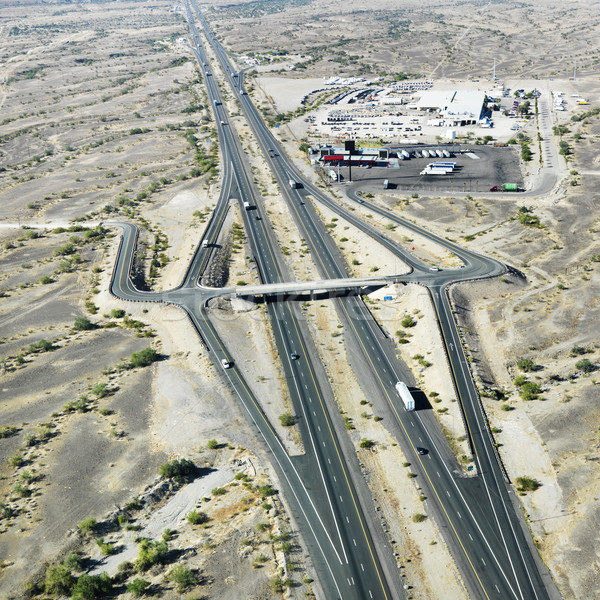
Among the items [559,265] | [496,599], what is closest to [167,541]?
[496,599]

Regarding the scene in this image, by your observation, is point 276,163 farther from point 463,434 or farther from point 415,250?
point 463,434

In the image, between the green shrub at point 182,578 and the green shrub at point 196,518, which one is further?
the green shrub at point 196,518

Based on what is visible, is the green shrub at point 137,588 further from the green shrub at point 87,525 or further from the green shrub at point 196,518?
the green shrub at point 87,525

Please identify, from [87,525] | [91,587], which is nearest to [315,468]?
[87,525]

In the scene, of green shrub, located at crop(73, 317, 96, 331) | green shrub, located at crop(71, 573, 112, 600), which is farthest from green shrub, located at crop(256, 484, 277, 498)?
green shrub, located at crop(73, 317, 96, 331)

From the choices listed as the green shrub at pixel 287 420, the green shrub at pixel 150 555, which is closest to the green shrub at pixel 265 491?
the green shrub at pixel 287 420

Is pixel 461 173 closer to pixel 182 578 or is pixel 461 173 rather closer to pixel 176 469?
pixel 176 469
